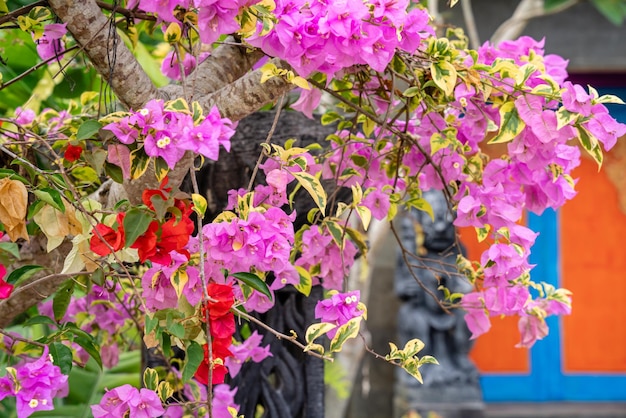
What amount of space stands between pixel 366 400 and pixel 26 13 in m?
3.31

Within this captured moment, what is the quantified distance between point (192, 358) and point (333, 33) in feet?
1.07

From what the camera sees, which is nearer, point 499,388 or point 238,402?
point 238,402

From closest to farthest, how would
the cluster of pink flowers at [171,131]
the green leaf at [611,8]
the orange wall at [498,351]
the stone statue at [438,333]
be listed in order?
the cluster of pink flowers at [171,131] → the green leaf at [611,8] → the stone statue at [438,333] → the orange wall at [498,351]

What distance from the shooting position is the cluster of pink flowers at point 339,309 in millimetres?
862

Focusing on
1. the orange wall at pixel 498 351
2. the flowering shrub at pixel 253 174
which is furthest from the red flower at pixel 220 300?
the orange wall at pixel 498 351

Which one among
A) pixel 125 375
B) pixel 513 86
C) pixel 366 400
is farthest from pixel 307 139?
pixel 366 400

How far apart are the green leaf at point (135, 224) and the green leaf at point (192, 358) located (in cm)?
12

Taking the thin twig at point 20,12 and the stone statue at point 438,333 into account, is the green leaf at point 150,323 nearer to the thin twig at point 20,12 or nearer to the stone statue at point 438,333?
the thin twig at point 20,12

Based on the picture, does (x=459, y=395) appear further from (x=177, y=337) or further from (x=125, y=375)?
(x=177, y=337)

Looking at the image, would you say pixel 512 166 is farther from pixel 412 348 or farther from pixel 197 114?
pixel 197 114

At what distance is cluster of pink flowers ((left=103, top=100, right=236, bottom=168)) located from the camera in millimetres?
710

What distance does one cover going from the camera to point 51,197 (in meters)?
0.74

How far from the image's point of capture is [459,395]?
11.3 feet

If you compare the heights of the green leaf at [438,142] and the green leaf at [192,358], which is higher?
the green leaf at [438,142]
